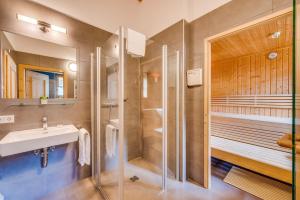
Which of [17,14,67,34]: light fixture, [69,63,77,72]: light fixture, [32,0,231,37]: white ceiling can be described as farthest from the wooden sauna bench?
[17,14,67,34]: light fixture

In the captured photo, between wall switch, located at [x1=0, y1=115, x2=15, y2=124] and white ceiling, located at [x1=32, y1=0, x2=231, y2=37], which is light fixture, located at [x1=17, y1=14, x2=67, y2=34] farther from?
wall switch, located at [x1=0, y1=115, x2=15, y2=124]

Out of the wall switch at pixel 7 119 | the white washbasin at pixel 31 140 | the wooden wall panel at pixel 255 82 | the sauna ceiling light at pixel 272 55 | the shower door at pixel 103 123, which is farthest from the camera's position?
the sauna ceiling light at pixel 272 55

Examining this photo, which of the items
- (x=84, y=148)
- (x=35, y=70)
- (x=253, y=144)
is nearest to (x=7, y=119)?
(x=35, y=70)

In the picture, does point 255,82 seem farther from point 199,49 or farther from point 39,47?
point 39,47

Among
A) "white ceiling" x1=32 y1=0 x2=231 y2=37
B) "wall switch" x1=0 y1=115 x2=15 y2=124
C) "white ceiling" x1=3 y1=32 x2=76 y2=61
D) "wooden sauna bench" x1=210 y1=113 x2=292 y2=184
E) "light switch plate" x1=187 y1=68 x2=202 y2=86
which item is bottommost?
"wooden sauna bench" x1=210 y1=113 x2=292 y2=184

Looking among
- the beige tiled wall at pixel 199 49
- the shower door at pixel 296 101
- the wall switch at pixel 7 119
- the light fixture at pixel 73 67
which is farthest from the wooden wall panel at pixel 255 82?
the wall switch at pixel 7 119

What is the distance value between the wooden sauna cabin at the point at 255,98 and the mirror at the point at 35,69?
2.07 meters

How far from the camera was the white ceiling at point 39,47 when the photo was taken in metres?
1.53

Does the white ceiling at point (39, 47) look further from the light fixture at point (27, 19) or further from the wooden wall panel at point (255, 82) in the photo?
the wooden wall panel at point (255, 82)

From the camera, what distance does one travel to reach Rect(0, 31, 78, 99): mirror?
147 centimetres

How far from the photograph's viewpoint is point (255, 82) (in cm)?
318

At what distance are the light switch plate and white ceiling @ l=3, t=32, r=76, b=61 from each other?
165 cm

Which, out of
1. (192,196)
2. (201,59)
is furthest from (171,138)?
(201,59)

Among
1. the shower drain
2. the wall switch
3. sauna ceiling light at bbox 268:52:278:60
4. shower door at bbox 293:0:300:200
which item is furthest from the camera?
sauna ceiling light at bbox 268:52:278:60
